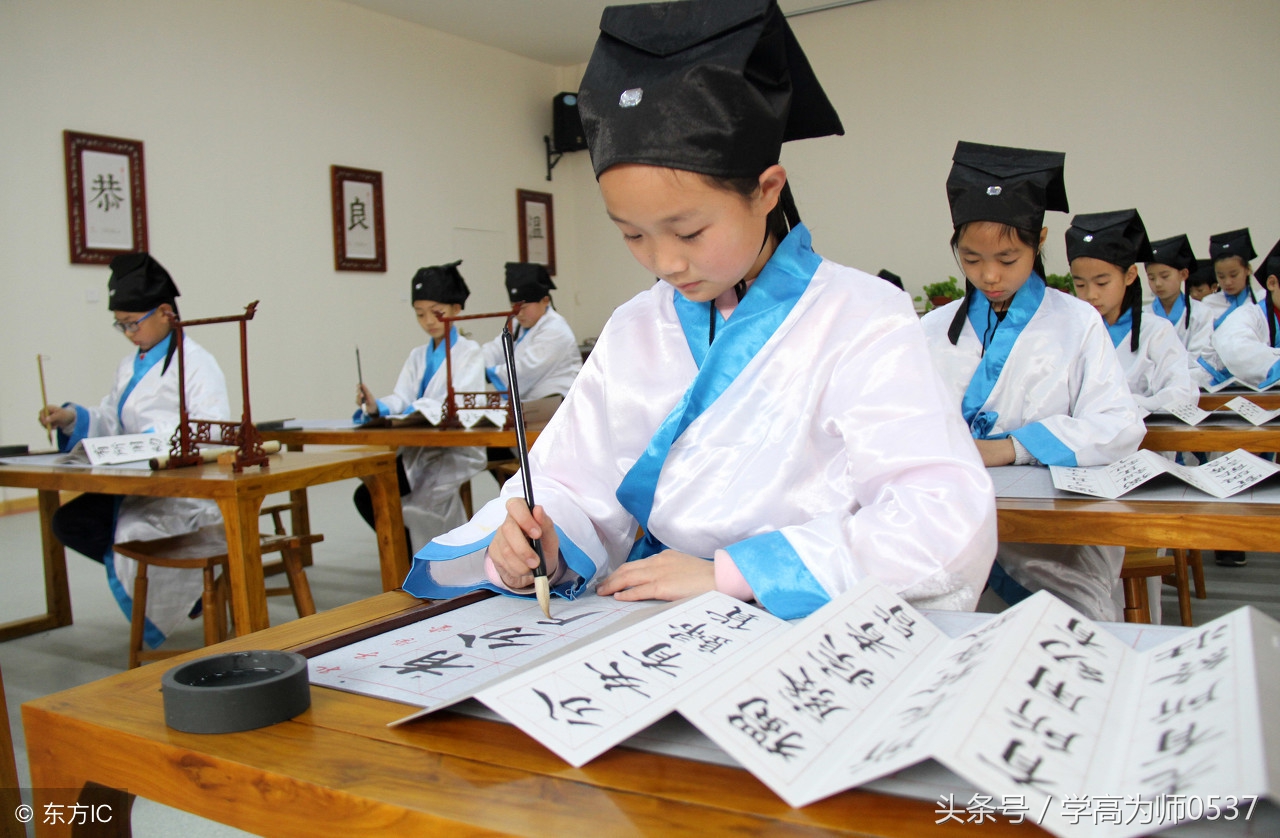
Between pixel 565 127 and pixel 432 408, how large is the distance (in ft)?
21.6

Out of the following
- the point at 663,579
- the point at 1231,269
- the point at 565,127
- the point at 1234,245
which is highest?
the point at 565,127

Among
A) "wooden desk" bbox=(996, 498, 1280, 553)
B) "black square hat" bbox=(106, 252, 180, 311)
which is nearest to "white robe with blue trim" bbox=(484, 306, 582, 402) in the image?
"black square hat" bbox=(106, 252, 180, 311)

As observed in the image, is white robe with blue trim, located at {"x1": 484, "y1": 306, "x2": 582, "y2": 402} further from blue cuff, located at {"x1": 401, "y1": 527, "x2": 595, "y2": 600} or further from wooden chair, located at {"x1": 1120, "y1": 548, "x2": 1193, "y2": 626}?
blue cuff, located at {"x1": 401, "y1": 527, "x2": 595, "y2": 600}

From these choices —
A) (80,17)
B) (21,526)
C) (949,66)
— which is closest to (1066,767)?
(21,526)

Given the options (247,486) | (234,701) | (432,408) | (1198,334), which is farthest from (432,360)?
(1198,334)

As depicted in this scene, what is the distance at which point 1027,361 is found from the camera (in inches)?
90.2

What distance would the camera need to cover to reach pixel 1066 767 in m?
0.52

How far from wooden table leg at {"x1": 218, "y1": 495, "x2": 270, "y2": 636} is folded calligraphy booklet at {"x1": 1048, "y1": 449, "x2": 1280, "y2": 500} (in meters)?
1.99

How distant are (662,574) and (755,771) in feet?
1.57

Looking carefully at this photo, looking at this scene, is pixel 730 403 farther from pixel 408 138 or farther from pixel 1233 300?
pixel 408 138

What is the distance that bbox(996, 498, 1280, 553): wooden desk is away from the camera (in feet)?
4.44

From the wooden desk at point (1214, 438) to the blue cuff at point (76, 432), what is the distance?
3733 millimetres

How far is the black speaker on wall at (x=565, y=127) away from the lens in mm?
9812

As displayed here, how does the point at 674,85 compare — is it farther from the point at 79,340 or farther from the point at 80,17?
the point at 80,17
